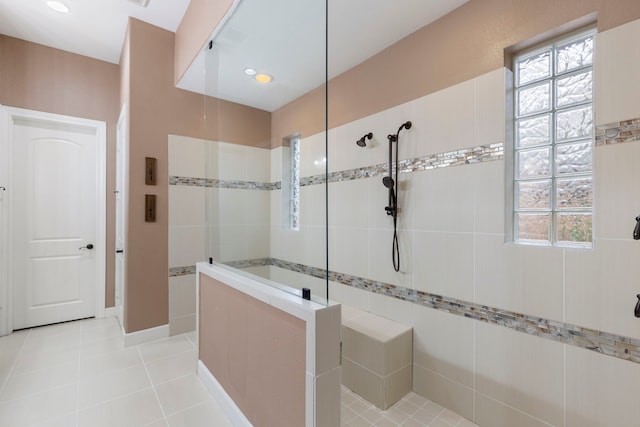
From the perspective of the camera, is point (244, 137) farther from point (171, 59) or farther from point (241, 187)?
point (171, 59)

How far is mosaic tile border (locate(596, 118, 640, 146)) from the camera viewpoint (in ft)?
4.04

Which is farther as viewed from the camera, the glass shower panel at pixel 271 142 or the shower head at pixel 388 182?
the shower head at pixel 388 182

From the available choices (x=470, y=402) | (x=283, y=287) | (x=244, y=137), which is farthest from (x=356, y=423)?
(x=244, y=137)

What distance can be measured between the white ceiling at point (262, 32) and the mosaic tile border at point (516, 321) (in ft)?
3.56

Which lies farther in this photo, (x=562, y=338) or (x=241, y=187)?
(x=241, y=187)

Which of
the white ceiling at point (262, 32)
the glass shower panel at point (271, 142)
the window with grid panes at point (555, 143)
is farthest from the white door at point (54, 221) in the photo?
the window with grid panes at point (555, 143)

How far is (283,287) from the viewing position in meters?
1.46

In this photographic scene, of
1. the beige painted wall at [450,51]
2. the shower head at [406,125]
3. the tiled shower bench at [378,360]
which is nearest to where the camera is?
the beige painted wall at [450,51]

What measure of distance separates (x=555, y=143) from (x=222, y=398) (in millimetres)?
2420

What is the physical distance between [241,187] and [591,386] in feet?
7.32

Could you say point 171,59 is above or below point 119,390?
above

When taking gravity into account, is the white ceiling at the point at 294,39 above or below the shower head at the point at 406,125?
above

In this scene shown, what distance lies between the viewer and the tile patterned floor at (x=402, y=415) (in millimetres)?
1722

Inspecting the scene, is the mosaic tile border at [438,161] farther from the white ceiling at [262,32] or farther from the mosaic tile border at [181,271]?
the mosaic tile border at [181,271]
